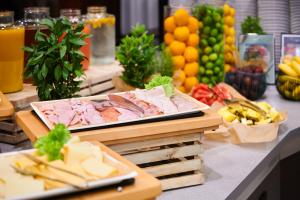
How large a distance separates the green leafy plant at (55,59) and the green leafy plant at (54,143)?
0.48 meters

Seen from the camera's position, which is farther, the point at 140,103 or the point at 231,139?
the point at 231,139

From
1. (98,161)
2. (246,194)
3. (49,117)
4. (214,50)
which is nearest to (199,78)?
(214,50)

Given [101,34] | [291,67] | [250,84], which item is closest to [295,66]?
[291,67]

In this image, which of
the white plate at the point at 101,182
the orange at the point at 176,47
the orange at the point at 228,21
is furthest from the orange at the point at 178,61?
the white plate at the point at 101,182

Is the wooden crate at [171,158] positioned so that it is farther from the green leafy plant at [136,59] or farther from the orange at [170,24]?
the orange at [170,24]

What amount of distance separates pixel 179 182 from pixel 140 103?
0.66ft

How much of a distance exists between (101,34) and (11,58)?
20.8 inches

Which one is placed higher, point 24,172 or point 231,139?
point 24,172

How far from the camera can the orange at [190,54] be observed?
191cm

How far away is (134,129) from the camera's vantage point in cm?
107

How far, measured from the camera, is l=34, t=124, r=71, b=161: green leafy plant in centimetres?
81

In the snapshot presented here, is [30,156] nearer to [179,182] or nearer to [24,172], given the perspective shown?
[24,172]

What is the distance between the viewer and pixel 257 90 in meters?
1.98

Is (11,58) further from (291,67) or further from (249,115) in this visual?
(291,67)
